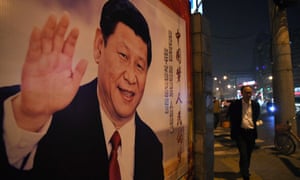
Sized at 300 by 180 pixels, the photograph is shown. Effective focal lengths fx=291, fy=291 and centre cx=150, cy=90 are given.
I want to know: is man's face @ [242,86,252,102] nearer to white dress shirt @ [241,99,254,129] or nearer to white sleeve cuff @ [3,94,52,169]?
white dress shirt @ [241,99,254,129]

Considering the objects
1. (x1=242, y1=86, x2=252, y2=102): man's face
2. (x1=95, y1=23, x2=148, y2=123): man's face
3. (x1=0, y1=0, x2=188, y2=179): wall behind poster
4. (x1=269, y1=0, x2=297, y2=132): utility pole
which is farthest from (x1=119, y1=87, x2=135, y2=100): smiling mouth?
(x1=269, y1=0, x2=297, y2=132): utility pole

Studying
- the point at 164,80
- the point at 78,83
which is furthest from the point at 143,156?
the point at 78,83

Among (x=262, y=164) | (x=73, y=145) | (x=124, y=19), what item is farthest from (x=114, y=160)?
(x=262, y=164)

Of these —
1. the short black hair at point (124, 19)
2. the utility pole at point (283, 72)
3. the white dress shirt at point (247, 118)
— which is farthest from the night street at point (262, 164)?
the short black hair at point (124, 19)

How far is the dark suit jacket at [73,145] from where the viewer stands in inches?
77.4

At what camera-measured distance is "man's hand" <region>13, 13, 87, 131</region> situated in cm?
191

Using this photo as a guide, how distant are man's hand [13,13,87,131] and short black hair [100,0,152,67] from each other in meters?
0.49

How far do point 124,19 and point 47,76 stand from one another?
1288 millimetres

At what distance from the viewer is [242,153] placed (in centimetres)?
561

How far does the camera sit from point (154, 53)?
3.62 m

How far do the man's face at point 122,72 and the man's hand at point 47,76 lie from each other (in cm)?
42

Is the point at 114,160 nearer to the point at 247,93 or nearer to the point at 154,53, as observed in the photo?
the point at 154,53

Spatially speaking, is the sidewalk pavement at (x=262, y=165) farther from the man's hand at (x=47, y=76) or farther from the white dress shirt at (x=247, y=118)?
the man's hand at (x=47, y=76)

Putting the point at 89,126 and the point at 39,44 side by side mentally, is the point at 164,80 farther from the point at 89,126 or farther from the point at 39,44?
the point at 39,44
